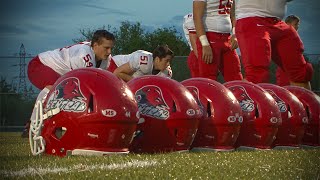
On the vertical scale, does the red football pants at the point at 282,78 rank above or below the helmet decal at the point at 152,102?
below

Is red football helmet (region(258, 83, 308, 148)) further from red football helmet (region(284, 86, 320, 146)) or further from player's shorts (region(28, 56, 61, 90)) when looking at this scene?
player's shorts (region(28, 56, 61, 90))

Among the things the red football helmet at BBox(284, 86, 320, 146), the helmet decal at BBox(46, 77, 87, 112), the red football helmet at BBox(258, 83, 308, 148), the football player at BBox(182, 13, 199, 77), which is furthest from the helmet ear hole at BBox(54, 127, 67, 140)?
the football player at BBox(182, 13, 199, 77)

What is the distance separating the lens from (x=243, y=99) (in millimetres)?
5457

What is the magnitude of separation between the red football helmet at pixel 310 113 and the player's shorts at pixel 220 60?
548 millimetres

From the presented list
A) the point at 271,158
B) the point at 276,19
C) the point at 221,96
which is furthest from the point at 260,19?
the point at 271,158

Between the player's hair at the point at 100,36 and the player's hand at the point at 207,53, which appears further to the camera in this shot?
the player's hair at the point at 100,36

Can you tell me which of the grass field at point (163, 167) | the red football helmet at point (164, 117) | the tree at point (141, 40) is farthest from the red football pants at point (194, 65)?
the tree at point (141, 40)

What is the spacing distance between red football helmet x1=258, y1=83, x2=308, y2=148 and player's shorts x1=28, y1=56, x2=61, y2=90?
2031 millimetres

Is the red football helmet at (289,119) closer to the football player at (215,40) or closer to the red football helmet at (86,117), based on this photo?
the football player at (215,40)

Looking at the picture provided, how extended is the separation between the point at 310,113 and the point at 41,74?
2620mm

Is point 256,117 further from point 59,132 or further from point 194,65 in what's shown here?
point 194,65

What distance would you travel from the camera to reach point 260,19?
5.46m

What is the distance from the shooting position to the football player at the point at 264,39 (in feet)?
17.7

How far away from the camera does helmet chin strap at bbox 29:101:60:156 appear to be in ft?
14.1
